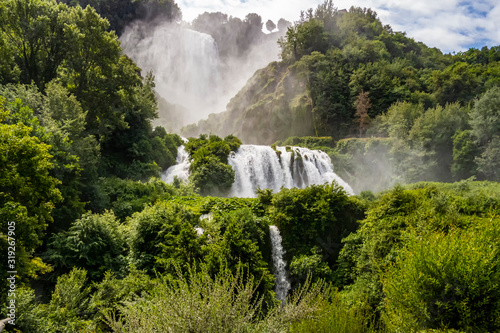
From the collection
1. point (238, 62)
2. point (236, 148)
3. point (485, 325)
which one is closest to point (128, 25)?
point (238, 62)

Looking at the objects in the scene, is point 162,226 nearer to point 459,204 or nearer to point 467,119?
point 459,204

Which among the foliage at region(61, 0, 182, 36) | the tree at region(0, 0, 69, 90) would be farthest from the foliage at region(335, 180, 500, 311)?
the foliage at region(61, 0, 182, 36)

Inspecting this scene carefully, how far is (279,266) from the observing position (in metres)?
10.8

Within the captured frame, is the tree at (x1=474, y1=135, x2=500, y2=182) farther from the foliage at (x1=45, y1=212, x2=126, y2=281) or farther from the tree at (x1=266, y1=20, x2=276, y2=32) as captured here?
the tree at (x1=266, y1=20, x2=276, y2=32)

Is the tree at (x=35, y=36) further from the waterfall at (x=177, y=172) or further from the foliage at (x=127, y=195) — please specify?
the waterfall at (x=177, y=172)

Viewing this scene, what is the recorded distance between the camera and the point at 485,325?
4.77m

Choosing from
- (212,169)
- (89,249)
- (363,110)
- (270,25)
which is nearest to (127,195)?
(89,249)

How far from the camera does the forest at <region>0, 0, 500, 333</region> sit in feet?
16.0

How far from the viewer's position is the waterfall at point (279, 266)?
10320mm

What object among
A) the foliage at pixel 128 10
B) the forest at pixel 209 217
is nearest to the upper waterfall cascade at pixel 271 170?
the forest at pixel 209 217

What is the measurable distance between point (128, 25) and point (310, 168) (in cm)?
6087

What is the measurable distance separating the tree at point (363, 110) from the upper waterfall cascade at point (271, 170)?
13.1 metres

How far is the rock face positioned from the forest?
23.4 feet

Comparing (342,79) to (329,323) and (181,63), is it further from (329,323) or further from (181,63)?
(181,63)
